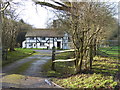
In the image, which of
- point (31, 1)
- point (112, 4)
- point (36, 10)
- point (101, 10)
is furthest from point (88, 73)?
point (31, 1)

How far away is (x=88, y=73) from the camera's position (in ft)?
20.0

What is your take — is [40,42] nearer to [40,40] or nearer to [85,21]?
[40,40]

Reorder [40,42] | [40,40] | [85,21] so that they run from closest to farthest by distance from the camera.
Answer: [85,21] < [40,42] < [40,40]

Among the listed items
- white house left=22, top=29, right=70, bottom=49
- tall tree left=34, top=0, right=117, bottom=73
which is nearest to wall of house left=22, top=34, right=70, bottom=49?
white house left=22, top=29, right=70, bottom=49

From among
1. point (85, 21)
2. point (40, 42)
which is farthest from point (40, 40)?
point (85, 21)

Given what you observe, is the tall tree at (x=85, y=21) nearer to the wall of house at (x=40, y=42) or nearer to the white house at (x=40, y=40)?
the wall of house at (x=40, y=42)

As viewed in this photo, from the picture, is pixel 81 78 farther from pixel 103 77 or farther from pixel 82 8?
pixel 82 8

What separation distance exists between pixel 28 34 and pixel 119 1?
37936 mm

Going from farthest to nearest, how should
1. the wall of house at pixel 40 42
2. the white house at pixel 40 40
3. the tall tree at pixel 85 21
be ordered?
1. the white house at pixel 40 40
2. the wall of house at pixel 40 42
3. the tall tree at pixel 85 21

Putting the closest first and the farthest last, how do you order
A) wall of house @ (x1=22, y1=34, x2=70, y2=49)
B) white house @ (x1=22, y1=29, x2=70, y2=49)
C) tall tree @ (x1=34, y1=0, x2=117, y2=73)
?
tall tree @ (x1=34, y1=0, x2=117, y2=73) → wall of house @ (x1=22, y1=34, x2=70, y2=49) → white house @ (x1=22, y1=29, x2=70, y2=49)

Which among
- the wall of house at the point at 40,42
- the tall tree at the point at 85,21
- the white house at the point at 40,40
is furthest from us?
the white house at the point at 40,40

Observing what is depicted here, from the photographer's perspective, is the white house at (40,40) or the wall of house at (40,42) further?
the white house at (40,40)

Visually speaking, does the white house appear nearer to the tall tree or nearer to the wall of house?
the wall of house

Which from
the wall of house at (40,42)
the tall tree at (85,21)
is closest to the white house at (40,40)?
the wall of house at (40,42)
